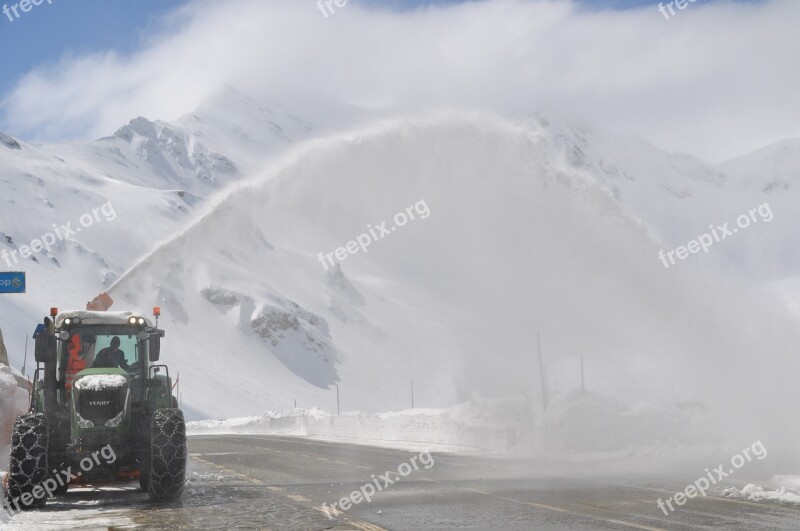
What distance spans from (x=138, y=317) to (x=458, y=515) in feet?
19.8

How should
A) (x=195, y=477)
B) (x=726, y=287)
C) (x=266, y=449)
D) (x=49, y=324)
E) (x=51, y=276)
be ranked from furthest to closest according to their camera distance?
(x=51, y=276), (x=726, y=287), (x=266, y=449), (x=195, y=477), (x=49, y=324)

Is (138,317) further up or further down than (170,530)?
further up

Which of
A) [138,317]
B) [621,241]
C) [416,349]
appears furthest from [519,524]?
[416,349]

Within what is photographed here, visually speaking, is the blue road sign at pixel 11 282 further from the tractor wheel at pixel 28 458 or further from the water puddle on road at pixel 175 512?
the tractor wheel at pixel 28 458

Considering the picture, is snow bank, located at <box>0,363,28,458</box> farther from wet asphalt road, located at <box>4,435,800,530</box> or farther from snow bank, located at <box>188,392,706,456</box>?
snow bank, located at <box>188,392,706,456</box>

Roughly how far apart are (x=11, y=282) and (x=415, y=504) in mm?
9103

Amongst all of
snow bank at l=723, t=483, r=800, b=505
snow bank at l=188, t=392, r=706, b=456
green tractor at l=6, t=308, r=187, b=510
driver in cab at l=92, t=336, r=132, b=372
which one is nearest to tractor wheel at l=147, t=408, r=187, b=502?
green tractor at l=6, t=308, r=187, b=510

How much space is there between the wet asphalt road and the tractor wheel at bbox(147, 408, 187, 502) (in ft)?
0.88

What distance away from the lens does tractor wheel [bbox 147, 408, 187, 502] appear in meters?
13.5

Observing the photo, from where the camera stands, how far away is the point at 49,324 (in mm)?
13961

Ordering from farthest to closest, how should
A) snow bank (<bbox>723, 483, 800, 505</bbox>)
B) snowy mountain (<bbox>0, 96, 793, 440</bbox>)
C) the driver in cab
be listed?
snowy mountain (<bbox>0, 96, 793, 440</bbox>), the driver in cab, snow bank (<bbox>723, 483, 800, 505</bbox>)

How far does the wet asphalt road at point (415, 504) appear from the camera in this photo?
1155 cm

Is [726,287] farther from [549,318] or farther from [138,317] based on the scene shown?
[549,318]

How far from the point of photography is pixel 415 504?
1370 cm
